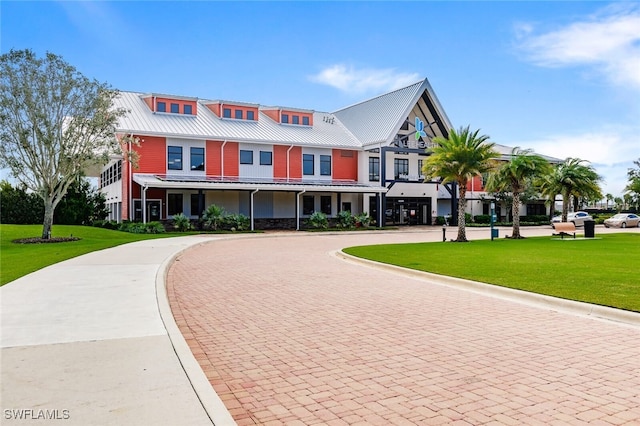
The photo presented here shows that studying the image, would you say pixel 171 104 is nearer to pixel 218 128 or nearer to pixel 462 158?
pixel 218 128

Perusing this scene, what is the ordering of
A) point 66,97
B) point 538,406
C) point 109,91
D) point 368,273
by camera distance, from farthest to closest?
point 109,91 < point 66,97 < point 368,273 < point 538,406

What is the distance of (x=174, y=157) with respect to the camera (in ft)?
121

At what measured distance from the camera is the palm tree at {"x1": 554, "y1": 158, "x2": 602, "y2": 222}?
113ft

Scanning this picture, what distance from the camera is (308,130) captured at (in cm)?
4553

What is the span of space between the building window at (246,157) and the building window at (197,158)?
3.26m

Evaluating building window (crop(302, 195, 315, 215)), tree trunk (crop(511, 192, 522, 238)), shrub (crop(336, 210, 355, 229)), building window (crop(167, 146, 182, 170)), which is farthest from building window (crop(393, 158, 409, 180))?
building window (crop(167, 146, 182, 170))

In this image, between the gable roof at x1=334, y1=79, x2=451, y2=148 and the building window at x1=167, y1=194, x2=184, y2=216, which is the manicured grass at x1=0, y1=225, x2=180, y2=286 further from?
the gable roof at x1=334, y1=79, x2=451, y2=148

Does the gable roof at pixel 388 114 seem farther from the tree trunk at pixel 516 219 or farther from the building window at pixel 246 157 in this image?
the tree trunk at pixel 516 219

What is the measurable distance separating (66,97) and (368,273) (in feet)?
63.1

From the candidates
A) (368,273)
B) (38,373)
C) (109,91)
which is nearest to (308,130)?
(109,91)

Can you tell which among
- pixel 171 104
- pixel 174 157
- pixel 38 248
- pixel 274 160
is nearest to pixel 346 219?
pixel 274 160

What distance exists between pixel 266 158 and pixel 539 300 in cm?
3318

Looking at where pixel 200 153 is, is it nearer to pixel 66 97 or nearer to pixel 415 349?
pixel 66 97

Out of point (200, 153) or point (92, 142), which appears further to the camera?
point (200, 153)
